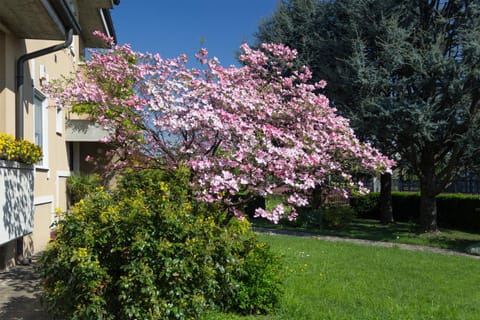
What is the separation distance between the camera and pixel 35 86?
30.0 feet

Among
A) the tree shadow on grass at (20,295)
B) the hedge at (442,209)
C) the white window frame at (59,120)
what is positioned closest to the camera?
the tree shadow on grass at (20,295)

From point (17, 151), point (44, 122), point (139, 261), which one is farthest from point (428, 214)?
point (139, 261)

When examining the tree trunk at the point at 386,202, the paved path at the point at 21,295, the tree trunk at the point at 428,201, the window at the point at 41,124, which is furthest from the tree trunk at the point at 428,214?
the paved path at the point at 21,295

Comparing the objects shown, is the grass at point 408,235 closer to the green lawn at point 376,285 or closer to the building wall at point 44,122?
the green lawn at point 376,285

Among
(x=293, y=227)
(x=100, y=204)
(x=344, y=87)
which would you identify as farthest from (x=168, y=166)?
(x=293, y=227)

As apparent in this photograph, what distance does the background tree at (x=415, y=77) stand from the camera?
13.7 metres

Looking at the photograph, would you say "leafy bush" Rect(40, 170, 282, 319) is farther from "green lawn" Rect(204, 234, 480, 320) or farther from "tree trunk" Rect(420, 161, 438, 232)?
"tree trunk" Rect(420, 161, 438, 232)

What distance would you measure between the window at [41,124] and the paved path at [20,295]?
325 centimetres

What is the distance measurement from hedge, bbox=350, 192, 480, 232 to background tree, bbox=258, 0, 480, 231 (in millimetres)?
2975

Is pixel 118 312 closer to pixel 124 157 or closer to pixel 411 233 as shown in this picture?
pixel 124 157

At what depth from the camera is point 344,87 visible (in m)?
15.0

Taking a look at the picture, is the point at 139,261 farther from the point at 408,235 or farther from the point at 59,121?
the point at 408,235

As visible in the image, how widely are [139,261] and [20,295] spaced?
2567 millimetres

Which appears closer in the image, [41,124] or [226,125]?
[226,125]
